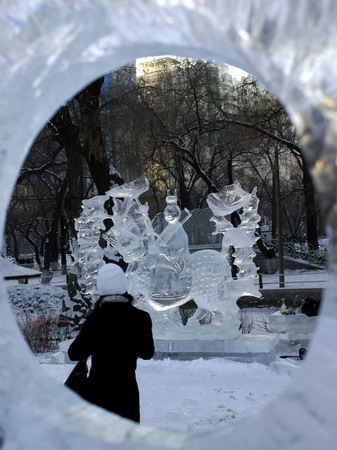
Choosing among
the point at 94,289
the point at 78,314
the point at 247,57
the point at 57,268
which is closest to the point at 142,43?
the point at 247,57

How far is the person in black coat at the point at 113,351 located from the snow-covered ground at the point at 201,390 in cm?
169

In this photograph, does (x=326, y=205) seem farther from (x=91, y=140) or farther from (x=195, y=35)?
(x=91, y=140)

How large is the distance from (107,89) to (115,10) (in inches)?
556

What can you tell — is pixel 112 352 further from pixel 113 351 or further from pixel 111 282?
pixel 111 282

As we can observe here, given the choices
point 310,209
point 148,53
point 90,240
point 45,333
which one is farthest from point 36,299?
point 148,53

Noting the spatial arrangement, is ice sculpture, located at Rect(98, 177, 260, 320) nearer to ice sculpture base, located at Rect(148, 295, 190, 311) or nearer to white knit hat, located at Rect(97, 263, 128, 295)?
ice sculpture base, located at Rect(148, 295, 190, 311)

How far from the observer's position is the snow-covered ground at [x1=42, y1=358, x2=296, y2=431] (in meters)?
5.16

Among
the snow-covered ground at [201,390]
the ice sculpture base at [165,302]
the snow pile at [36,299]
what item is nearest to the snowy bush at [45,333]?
the snow-covered ground at [201,390]

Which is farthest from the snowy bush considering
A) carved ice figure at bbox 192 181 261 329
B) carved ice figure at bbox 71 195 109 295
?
carved ice figure at bbox 192 181 261 329

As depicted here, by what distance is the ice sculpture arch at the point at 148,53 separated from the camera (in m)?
1.41

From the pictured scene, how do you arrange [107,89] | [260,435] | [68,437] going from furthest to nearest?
[107,89]
[68,437]
[260,435]

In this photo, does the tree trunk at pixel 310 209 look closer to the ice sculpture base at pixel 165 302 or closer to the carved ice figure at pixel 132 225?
the carved ice figure at pixel 132 225

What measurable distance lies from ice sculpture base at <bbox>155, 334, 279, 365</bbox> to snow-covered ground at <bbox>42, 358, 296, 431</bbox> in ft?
0.67

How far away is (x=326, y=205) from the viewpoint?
144 cm
